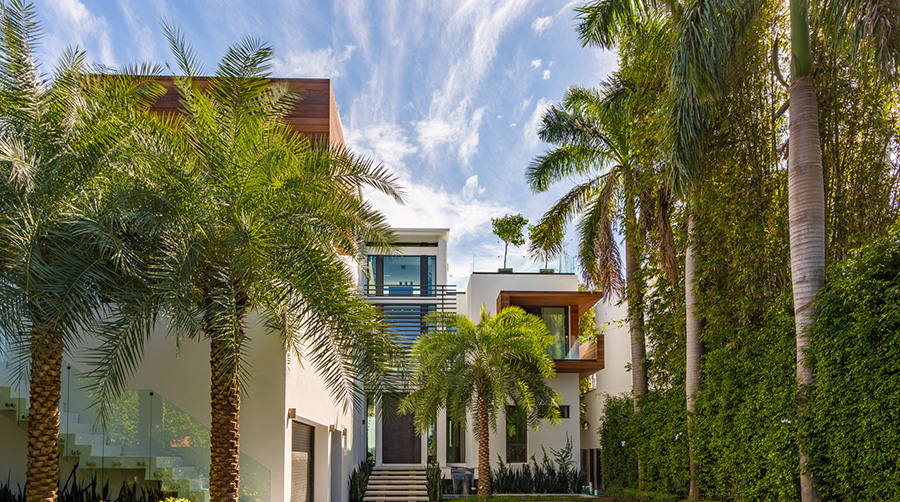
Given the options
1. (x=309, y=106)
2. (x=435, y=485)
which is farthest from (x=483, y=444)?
(x=309, y=106)

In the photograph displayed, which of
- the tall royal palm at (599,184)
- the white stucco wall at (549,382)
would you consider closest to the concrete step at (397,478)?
the white stucco wall at (549,382)

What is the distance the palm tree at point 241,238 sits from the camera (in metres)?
7.34

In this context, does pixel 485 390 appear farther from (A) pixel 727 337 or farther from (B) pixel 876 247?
(B) pixel 876 247

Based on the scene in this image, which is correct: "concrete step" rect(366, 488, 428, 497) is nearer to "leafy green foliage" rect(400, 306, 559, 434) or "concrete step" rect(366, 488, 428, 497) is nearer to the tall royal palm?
"leafy green foliage" rect(400, 306, 559, 434)

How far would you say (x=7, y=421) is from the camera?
9.72 meters

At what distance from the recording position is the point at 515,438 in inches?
853

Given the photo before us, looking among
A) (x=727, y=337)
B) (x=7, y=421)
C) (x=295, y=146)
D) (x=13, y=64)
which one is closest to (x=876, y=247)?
(x=727, y=337)

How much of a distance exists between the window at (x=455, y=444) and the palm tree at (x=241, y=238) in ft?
55.7

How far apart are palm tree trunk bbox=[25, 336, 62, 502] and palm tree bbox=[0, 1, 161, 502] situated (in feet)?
0.03

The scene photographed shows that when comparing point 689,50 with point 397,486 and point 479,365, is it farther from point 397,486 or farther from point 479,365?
point 397,486

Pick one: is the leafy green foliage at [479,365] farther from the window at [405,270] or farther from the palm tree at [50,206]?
the palm tree at [50,206]

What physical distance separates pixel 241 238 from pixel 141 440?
406 centimetres

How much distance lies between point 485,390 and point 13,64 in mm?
13299

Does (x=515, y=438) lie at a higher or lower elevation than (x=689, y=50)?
lower
